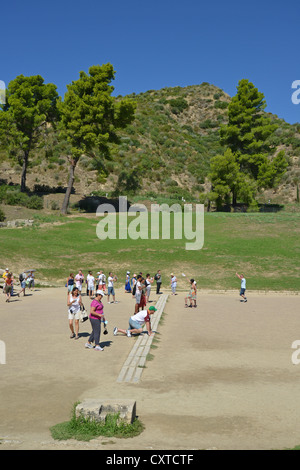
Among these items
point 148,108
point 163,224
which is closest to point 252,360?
point 163,224

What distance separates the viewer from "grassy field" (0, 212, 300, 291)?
28.9 meters

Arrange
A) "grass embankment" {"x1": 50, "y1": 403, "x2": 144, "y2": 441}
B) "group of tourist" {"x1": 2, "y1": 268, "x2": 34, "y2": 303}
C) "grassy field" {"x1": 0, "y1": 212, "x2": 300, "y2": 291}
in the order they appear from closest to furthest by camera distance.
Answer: "grass embankment" {"x1": 50, "y1": 403, "x2": 144, "y2": 441}, "group of tourist" {"x1": 2, "y1": 268, "x2": 34, "y2": 303}, "grassy field" {"x1": 0, "y1": 212, "x2": 300, "y2": 291}

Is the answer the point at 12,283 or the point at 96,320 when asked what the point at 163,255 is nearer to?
the point at 12,283

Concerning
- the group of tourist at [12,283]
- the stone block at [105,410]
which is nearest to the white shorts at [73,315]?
the stone block at [105,410]

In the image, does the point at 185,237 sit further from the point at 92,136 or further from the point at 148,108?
the point at 148,108

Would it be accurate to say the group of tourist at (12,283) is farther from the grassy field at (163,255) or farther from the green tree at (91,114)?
the green tree at (91,114)

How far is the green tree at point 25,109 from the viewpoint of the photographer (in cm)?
5012

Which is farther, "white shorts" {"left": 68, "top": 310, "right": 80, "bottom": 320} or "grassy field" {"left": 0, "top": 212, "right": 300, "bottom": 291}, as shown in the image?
"grassy field" {"left": 0, "top": 212, "right": 300, "bottom": 291}

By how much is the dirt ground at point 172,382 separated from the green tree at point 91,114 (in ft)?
107

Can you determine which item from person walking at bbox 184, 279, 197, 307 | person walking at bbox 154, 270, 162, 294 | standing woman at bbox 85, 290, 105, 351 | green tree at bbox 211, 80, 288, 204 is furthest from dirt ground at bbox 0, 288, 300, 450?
green tree at bbox 211, 80, 288, 204

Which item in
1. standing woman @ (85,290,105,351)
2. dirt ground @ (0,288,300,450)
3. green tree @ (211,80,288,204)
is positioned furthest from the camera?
green tree @ (211,80,288,204)

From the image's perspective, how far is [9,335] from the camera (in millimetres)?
13742

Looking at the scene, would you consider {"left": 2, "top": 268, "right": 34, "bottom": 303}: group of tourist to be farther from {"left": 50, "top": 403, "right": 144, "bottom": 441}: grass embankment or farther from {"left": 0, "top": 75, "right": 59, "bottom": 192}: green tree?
{"left": 0, "top": 75, "right": 59, "bottom": 192}: green tree

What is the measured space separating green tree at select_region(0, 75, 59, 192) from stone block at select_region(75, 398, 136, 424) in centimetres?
4747
